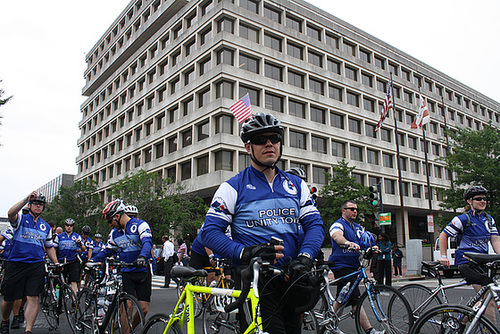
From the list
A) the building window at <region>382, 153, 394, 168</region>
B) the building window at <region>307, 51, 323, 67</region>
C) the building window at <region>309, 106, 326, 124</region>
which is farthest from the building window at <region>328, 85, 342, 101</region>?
the building window at <region>382, 153, 394, 168</region>

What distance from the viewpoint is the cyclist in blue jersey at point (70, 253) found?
998 centimetres

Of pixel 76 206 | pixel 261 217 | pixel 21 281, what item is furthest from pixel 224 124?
pixel 261 217

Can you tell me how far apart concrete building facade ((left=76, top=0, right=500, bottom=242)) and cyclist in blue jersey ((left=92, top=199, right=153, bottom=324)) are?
1076 inches

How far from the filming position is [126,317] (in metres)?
4.98

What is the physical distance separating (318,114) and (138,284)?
39154mm

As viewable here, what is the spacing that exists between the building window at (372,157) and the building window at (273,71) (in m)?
14.1

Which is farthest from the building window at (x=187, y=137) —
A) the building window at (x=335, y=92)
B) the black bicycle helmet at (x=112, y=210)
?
the black bicycle helmet at (x=112, y=210)

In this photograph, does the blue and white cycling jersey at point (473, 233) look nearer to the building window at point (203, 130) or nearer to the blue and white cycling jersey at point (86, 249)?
the blue and white cycling jersey at point (86, 249)

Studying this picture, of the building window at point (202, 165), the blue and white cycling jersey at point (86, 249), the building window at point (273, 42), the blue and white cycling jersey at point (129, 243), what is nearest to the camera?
the blue and white cycling jersey at point (129, 243)

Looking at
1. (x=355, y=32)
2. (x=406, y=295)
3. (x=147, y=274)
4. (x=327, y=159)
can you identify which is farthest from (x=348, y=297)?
(x=355, y=32)

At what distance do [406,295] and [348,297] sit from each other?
0.84 m

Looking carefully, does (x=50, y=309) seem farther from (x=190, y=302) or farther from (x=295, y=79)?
(x=295, y=79)

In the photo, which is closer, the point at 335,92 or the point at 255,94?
the point at 255,94

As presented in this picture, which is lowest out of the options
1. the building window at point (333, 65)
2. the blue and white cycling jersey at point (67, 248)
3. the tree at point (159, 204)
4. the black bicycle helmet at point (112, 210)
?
the blue and white cycling jersey at point (67, 248)
